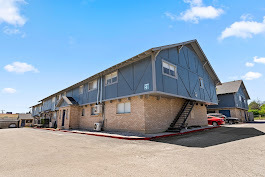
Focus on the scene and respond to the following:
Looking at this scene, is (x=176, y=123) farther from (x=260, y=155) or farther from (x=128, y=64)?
(x=260, y=155)

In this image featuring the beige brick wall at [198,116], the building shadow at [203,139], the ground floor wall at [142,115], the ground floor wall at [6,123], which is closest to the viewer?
the building shadow at [203,139]

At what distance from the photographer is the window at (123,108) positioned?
44.0 feet

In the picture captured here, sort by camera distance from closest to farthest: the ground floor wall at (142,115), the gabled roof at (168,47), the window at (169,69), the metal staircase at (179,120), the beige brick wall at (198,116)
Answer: the gabled roof at (168,47) < the ground floor wall at (142,115) < the window at (169,69) < the metal staircase at (179,120) < the beige brick wall at (198,116)

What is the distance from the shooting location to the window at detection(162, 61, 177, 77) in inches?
508

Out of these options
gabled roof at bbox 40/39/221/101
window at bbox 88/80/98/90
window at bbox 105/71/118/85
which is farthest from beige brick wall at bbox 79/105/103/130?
window at bbox 105/71/118/85

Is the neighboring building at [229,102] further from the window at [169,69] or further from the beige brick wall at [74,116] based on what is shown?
the beige brick wall at [74,116]

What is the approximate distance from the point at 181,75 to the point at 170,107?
3.45 m

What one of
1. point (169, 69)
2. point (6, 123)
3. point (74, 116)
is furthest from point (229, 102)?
point (6, 123)

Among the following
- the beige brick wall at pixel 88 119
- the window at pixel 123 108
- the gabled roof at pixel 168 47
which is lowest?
the beige brick wall at pixel 88 119

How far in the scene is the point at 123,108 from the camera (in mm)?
13945

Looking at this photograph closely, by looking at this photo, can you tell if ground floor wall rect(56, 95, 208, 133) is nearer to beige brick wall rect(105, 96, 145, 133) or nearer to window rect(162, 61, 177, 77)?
beige brick wall rect(105, 96, 145, 133)

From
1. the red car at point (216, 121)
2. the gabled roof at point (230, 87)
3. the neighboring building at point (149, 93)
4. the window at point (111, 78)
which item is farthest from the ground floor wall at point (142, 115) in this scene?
the gabled roof at point (230, 87)

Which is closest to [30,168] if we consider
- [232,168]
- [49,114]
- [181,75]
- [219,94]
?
[232,168]

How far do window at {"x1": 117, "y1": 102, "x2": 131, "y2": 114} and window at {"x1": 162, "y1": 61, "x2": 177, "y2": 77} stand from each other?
439 cm
